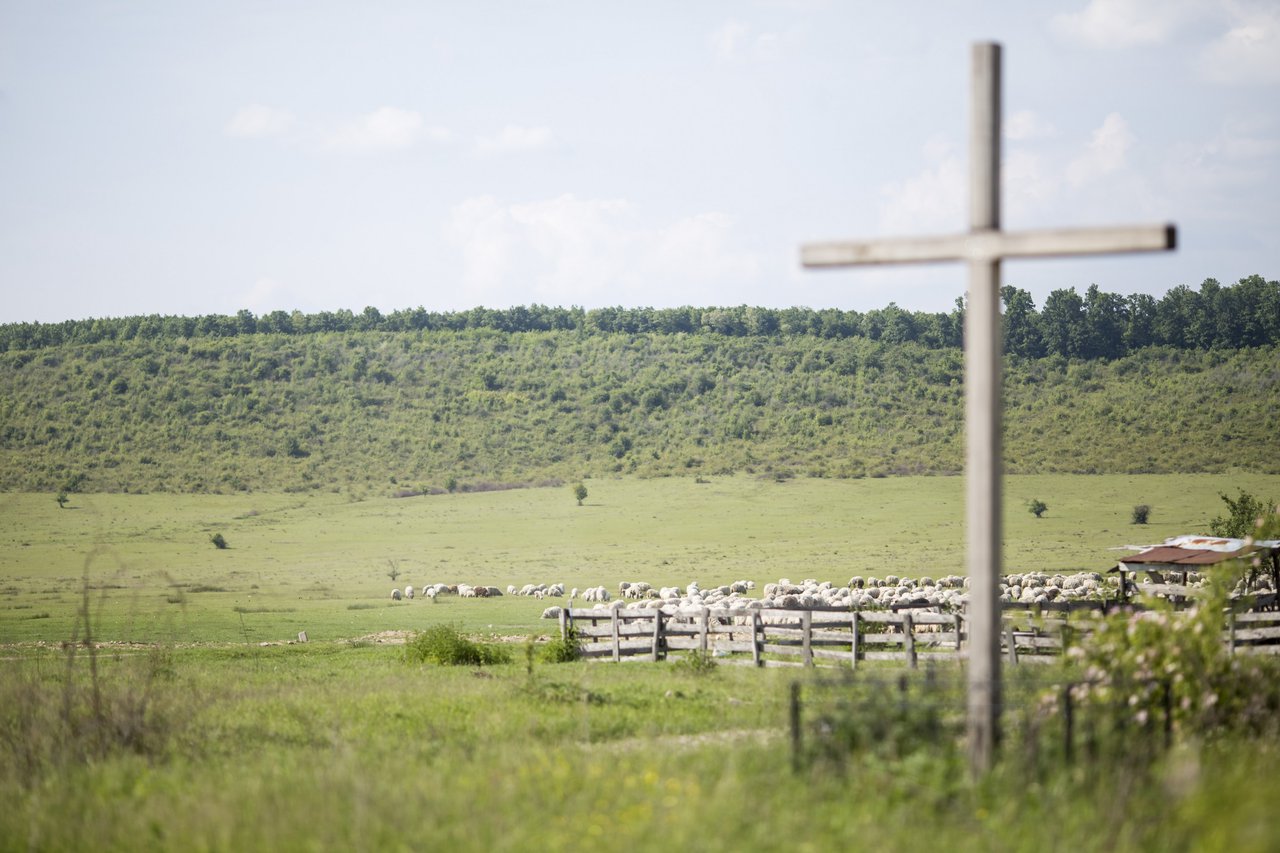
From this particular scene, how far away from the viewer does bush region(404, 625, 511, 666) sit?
23.1 meters

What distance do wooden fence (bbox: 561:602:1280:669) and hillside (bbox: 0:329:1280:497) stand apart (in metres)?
76.7

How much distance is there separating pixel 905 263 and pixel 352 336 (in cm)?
14964

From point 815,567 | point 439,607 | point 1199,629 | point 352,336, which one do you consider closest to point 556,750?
point 1199,629

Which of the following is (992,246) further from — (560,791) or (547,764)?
(547,764)

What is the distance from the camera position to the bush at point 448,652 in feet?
75.8

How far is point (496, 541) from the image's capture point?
274 ft

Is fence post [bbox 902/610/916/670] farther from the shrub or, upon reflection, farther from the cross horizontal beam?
the cross horizontal beam

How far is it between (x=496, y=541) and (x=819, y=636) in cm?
6316

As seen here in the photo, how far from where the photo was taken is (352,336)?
503ft

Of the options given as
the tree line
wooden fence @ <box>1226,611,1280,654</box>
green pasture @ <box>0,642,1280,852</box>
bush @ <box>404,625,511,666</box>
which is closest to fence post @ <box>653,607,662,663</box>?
bush @ <box>404,625,511,666</box>

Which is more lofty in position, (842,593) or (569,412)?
(569,412)

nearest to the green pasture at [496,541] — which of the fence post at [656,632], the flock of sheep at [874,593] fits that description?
the flock of sheep at [874,593]

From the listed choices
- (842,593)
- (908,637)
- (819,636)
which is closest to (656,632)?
(819,636)

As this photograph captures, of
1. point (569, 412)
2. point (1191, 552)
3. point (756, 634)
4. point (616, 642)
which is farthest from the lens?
point (569, 412)
